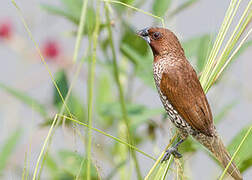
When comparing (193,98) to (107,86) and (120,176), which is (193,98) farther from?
(107,86)

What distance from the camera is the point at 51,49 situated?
12.5 feet

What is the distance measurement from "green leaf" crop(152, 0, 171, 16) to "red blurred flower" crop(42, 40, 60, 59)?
1087 mm

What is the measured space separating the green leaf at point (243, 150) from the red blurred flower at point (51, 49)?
5.26 ft

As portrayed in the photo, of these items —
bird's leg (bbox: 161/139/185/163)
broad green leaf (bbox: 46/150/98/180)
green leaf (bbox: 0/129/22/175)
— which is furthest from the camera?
green leaf (bbox: 0/129/22/175)

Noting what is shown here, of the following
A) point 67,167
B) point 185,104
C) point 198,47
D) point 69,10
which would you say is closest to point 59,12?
point 69,10

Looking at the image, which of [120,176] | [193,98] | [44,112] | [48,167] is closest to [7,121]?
[48,167]

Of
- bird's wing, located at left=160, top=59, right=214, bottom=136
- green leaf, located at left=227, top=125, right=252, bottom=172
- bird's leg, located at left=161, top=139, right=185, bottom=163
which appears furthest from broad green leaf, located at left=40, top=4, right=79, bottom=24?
green leaf, located at left=227, top=125, right=252, bottom=172

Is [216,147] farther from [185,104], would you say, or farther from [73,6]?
[73,6]

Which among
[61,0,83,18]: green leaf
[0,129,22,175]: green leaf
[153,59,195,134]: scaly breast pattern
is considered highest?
[61,0,83,18]: green leaf

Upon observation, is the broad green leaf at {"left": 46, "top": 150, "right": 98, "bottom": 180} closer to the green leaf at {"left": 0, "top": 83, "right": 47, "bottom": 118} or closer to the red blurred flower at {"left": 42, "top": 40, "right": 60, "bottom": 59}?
the green leaf at {"left": 0, "top": 83, "right": 47, "bottom": 118}

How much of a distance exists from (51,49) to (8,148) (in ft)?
3.10

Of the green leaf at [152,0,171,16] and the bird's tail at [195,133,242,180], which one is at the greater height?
the green leaf at [152,0,171,16]

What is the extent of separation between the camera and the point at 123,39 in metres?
3.07

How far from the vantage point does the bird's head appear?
2.73 meters
